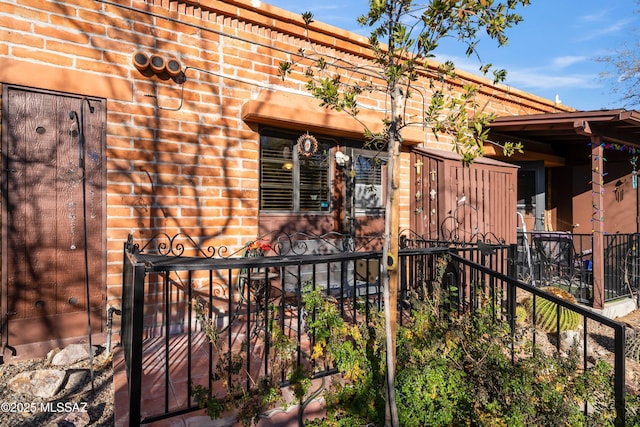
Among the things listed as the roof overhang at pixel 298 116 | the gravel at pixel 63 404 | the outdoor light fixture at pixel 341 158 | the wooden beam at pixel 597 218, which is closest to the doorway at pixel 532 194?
the wooden beam at pixel 597 218

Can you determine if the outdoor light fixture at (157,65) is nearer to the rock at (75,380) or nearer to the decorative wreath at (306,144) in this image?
the decorative wreath at (306,144)

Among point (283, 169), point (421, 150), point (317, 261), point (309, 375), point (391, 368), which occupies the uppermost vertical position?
point (421, 150)

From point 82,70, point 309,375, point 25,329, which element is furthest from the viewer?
point 82,70

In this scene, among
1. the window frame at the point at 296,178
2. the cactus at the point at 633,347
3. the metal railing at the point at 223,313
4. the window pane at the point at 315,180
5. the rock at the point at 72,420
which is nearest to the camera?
the metal railing at the point at 223,313

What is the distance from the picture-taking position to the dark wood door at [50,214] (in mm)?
3045

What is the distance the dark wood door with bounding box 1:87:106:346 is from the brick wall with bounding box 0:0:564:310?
0.39ft

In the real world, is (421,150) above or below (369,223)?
above

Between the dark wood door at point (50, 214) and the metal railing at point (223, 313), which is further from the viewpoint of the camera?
the dark wood door at point (50, 214)

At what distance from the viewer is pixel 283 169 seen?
461 cm

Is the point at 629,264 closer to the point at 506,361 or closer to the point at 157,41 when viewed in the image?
the point at 506,361

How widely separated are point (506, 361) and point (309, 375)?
1325 millimetres

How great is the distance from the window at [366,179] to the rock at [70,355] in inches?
140

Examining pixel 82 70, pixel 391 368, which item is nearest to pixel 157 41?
pixel 82 70

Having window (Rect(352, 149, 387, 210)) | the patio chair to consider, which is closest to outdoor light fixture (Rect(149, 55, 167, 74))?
window (Rect(352, 149, 387, 210))
